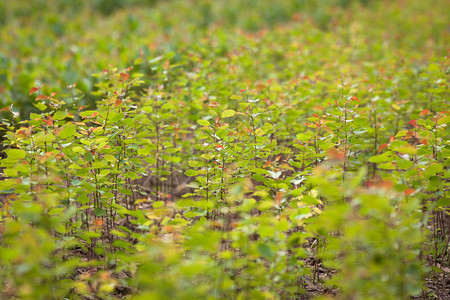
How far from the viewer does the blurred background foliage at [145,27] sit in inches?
207

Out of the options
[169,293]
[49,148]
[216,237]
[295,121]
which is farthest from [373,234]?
[295,121]

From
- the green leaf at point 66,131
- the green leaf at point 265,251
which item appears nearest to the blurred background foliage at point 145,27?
the green leaf at point 66,131

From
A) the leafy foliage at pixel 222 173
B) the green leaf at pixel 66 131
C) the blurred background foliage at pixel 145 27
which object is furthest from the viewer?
the blurred background foliage at pixel 145 27

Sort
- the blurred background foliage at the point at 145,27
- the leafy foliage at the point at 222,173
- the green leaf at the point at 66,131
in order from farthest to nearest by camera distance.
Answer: the blurred background foliage at the point at 145,27
the green leaf at the point at 66,131
the leafy foliage at the point at 222,173

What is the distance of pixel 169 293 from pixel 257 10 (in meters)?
10.6

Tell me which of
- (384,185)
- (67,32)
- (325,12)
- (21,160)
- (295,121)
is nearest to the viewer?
(384,185)

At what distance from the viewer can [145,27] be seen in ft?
28.6

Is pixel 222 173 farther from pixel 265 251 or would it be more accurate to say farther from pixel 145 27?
pixel 145 27

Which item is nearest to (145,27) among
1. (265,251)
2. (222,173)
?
(222,173)

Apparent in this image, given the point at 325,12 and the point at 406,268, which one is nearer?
the point at 406,268

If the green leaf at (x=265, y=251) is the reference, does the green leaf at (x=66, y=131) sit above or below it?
above

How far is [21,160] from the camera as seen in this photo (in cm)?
216

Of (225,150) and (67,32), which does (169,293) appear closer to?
(225,150)

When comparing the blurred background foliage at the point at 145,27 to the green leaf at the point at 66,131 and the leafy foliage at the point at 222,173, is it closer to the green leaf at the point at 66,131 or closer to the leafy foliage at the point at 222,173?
the leafy foliage at the point at 222,173
